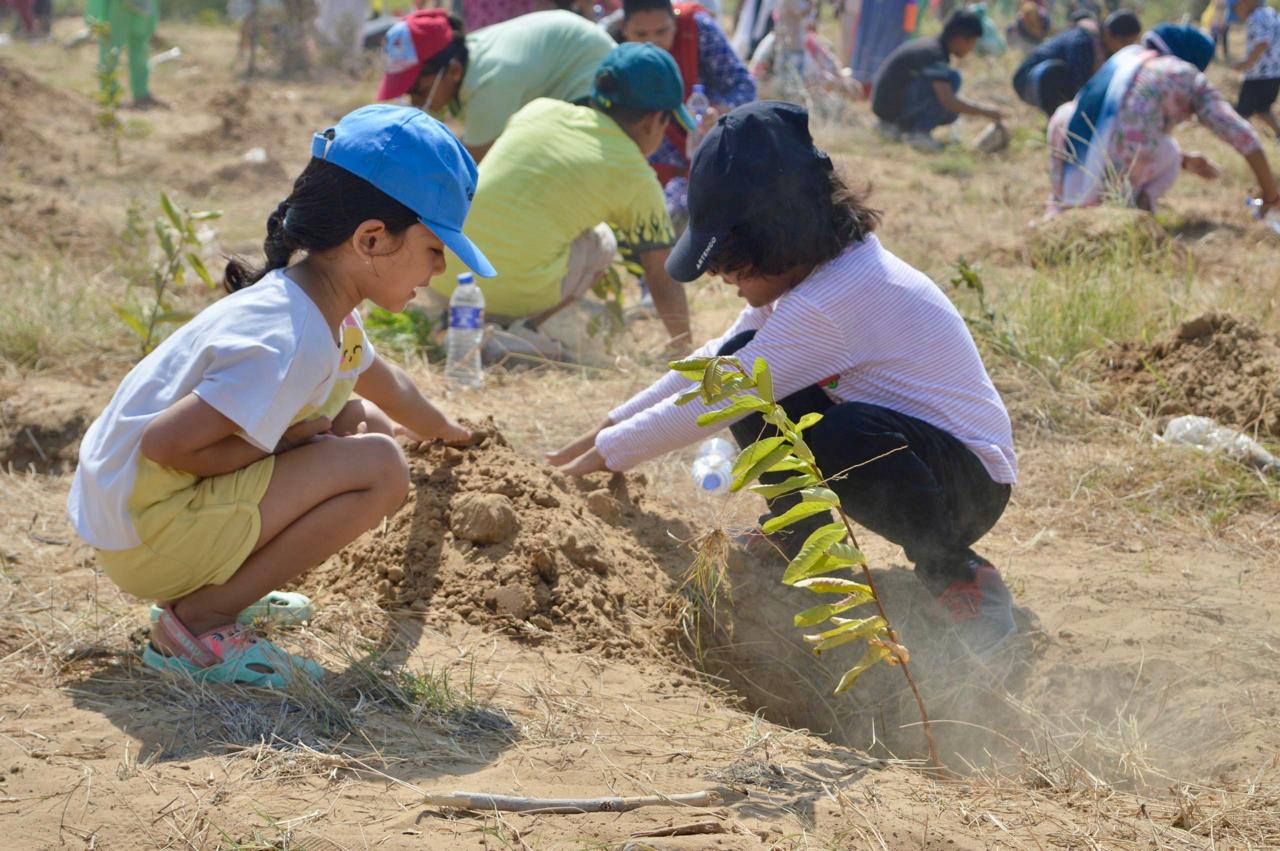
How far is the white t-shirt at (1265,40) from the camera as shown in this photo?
30.9 feet

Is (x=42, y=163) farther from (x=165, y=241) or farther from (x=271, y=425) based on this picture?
(x=271, y=425)

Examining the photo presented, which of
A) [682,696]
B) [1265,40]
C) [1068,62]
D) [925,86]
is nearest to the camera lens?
[682,696]

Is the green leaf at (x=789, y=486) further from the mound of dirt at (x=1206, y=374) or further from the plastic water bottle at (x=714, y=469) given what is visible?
Answer: the mound of dirt at (x=1206, y=374)

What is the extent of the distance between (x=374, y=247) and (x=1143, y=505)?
101 inches

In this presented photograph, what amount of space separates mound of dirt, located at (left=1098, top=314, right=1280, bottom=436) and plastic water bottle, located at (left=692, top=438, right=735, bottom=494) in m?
1.51

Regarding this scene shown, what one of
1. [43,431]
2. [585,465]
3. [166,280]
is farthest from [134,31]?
[585,465]

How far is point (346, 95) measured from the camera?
40.8 feet

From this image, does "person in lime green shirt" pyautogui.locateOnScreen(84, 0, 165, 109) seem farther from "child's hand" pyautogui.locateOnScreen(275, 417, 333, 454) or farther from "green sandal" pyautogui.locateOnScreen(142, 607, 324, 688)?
"green sandal" pyautogui.locateOnScreen(142, 607, 324, 688)

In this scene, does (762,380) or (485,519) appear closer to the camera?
(762,380)

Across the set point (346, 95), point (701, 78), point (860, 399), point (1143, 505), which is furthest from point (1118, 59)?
point (346, 95)

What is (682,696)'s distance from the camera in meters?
2.79

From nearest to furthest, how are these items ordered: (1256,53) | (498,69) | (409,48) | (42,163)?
(409,48) → (498,69) → (42,163) → (1256,53)

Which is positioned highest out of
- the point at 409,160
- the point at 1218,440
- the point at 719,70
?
the point at 409,160

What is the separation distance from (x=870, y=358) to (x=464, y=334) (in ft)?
7.05
